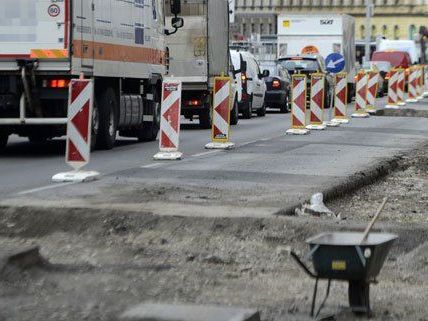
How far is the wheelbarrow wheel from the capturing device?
7.56 metres

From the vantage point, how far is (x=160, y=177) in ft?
50.1

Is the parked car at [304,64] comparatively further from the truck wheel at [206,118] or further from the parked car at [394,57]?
the parked car at [394,57]

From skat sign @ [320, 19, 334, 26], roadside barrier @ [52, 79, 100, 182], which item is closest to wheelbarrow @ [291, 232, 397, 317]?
roadside barrier @ [52, 79, 100, 182]

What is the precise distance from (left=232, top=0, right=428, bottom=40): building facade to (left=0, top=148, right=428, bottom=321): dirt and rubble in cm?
10997

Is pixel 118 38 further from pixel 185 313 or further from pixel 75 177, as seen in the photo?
pixel 185 313

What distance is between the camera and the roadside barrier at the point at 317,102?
91.9 ft

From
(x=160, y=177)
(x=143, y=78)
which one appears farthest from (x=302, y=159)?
(x=143, y=78)

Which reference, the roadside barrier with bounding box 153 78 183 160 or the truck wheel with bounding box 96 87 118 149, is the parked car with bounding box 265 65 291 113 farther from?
the roadside barrier with bounding box 153 78 183 160

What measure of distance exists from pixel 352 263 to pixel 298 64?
38.4 m

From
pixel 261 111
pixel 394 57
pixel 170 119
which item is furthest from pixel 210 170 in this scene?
pixel 394 57

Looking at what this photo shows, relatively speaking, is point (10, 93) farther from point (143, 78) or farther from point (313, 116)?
point (313, 116)

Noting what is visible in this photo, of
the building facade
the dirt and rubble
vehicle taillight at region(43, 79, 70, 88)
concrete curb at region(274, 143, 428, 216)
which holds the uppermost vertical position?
the building facade

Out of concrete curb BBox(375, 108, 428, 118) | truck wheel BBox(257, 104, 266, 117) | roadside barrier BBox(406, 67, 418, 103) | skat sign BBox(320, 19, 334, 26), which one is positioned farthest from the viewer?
skat sign BBox(320, 19, 334, 26)

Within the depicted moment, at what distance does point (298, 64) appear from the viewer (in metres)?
45.5
